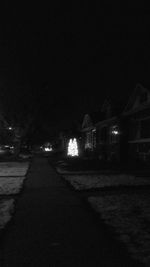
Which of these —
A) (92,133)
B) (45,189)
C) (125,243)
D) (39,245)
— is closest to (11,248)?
(39,245)

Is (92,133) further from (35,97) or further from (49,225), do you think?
(49,225)

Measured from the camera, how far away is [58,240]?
650 cm

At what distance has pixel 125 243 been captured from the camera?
20.1ft

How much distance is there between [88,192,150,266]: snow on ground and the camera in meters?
5.91

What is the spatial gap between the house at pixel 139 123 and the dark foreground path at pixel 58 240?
19.6 meters

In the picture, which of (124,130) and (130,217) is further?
(124,130)

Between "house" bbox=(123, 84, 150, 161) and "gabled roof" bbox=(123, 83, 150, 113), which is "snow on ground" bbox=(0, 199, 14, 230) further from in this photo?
"gabled roof" bbox=(123, 83, 150, 113)

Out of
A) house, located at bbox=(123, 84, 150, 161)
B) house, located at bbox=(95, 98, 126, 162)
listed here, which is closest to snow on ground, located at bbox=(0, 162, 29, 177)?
house, located at bbox=(123, 84, 150, 161)

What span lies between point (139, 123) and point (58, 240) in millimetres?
26196

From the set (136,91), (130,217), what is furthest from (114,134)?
(130,217)

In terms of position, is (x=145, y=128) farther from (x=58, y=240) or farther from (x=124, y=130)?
(x=58, y=240)

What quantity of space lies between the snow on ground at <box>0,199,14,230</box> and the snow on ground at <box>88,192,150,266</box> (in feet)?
6.56

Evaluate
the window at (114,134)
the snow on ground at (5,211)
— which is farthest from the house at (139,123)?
the snow on ground at (5,211)

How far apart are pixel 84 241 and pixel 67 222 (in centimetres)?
164
